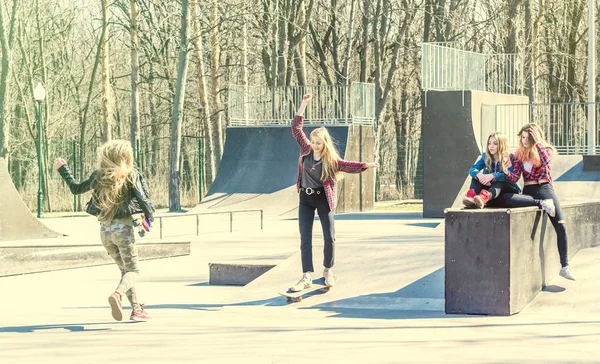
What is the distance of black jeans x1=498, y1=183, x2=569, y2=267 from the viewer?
33.2 feet

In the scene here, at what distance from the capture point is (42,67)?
131ft

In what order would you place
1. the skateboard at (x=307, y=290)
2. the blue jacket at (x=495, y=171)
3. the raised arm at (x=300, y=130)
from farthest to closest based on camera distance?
1. the raised arm at (x=300, y=130)
2. the blue jacket at (x=495, y=171)
3. the skateboard at (x=307, y=290)

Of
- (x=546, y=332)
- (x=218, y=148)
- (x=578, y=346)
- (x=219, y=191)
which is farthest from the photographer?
(x=218, y=148)

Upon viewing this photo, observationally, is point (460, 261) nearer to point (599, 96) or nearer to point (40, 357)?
point (40, 357)

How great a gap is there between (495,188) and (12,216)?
11.6 m

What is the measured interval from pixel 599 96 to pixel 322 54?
1169 cm

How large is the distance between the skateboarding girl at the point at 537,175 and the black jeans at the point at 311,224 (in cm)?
175

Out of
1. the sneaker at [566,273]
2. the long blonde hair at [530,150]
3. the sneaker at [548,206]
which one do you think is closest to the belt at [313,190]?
the long blonde hair at [530,150]

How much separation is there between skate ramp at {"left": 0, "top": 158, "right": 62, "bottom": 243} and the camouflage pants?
10.3 metres

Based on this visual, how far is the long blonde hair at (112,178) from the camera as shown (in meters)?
8.84

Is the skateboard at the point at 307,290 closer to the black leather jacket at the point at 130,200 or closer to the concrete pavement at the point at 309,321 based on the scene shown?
the concrete pavement at the point at 309,321

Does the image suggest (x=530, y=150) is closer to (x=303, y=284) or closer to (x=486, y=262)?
(x=486, y=262)

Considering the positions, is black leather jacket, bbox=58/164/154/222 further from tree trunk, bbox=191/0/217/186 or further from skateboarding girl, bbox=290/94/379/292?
tree trunk, bbox=191/0/217/186

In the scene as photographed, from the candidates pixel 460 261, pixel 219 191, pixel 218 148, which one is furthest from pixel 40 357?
pixel 218 148
